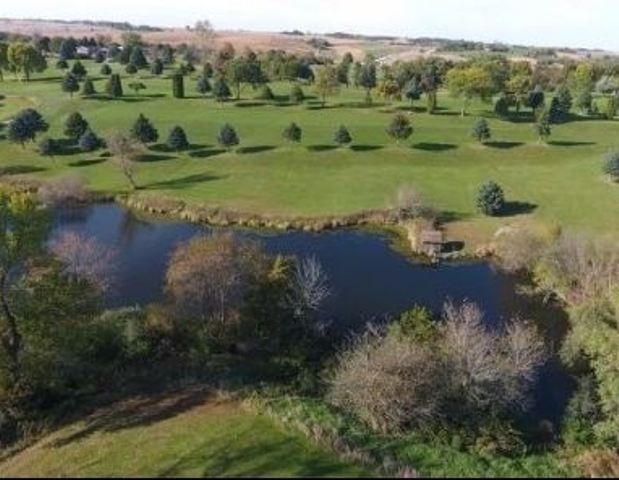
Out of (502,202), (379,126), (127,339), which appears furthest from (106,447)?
(379,126)

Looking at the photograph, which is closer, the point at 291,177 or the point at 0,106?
the point at 291,177

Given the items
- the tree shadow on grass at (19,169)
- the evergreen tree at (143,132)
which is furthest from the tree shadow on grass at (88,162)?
the evergreen tree at (143,132)

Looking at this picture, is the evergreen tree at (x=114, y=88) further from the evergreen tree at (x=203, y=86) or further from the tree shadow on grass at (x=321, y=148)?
the tree shadow on grass at (x=321, y=148)

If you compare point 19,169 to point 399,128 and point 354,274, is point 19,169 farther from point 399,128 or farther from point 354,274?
point 354,274

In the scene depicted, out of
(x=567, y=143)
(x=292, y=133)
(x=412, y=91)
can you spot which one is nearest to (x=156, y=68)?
(x=412, y=91)


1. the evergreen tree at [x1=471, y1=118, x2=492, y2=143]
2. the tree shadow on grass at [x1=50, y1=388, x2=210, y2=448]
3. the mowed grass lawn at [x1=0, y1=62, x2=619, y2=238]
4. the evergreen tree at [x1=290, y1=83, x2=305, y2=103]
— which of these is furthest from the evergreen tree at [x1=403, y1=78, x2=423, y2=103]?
the tree shadow on grass at [x1=50, y1=388, x2=210, y2=448]

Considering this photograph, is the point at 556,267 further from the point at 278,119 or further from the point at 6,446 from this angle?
the point at 278,119
